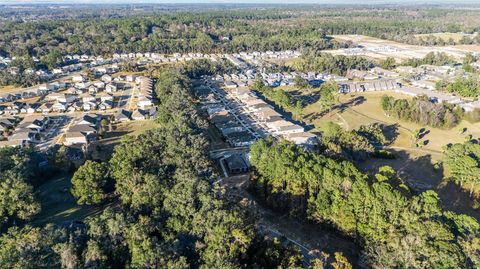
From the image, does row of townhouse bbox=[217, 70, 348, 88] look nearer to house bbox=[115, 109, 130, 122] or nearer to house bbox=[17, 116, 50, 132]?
house bbox=[115, 109, 130, 122]

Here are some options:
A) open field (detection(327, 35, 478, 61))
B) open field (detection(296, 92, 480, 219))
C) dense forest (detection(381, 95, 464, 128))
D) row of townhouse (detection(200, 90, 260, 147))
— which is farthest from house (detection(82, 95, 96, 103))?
open field (detection(327, 35, 478, 61))

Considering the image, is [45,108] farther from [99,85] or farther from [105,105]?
[99,85]

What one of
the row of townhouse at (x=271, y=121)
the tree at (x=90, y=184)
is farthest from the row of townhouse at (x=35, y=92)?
the tree at (x=90, y=184)

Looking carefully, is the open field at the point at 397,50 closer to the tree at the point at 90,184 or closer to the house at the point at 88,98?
the house at the point at 88,98

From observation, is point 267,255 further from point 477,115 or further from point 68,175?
point 477,115

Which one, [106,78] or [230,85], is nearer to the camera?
[230,85]

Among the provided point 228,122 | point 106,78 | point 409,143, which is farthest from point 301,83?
point 106,78
